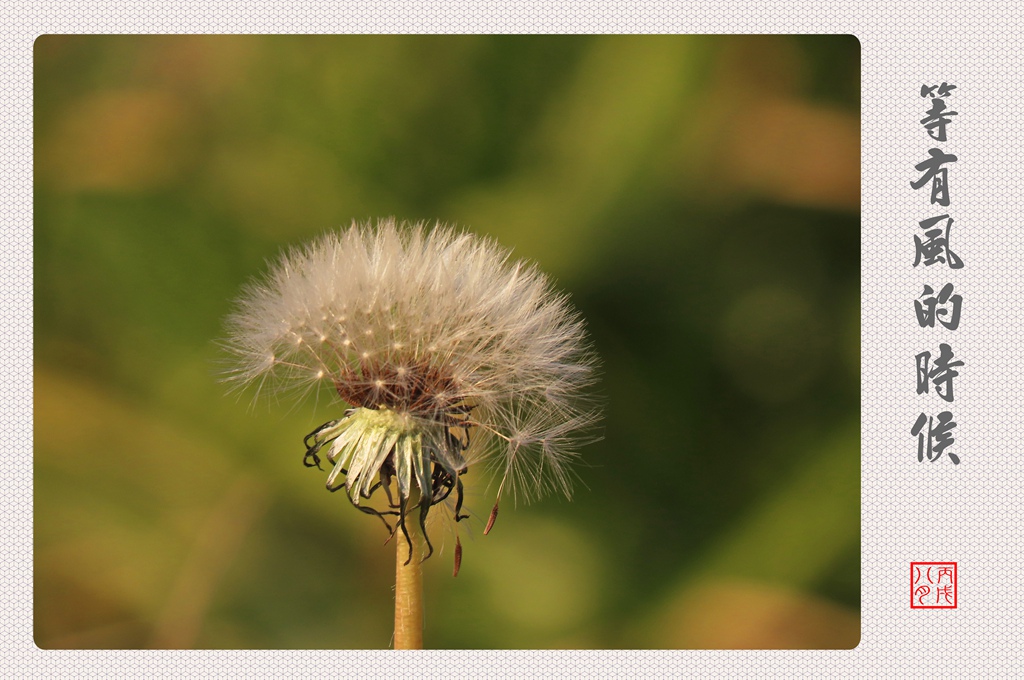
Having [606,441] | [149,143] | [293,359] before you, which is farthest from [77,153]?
[606,441]

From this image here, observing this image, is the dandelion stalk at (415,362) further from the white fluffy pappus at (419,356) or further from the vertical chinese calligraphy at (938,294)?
the vertical chinese calligraphy at (938,294)

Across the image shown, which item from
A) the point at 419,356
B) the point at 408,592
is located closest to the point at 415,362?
the point at 419,356

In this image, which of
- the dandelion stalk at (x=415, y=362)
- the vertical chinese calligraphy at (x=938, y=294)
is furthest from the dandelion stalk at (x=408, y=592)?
the vertical chinese calligraphy at (x=938, y=294)

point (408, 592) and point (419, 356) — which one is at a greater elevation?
point (419, 356)

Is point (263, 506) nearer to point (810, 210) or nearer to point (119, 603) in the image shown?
Answer: point (119, 603)

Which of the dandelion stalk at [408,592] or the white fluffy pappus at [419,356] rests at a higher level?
the white fluffy pappus at [419,356]

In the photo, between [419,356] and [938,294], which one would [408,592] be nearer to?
[419,356]

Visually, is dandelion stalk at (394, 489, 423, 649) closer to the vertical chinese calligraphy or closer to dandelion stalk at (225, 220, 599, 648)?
Answer: dandelion stalk at (225, 220, 599, 648)

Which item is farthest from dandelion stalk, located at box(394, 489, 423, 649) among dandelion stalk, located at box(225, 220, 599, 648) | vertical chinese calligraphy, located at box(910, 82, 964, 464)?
vertical chinese calligraphy, located at box(910, 82, 964, 464)
